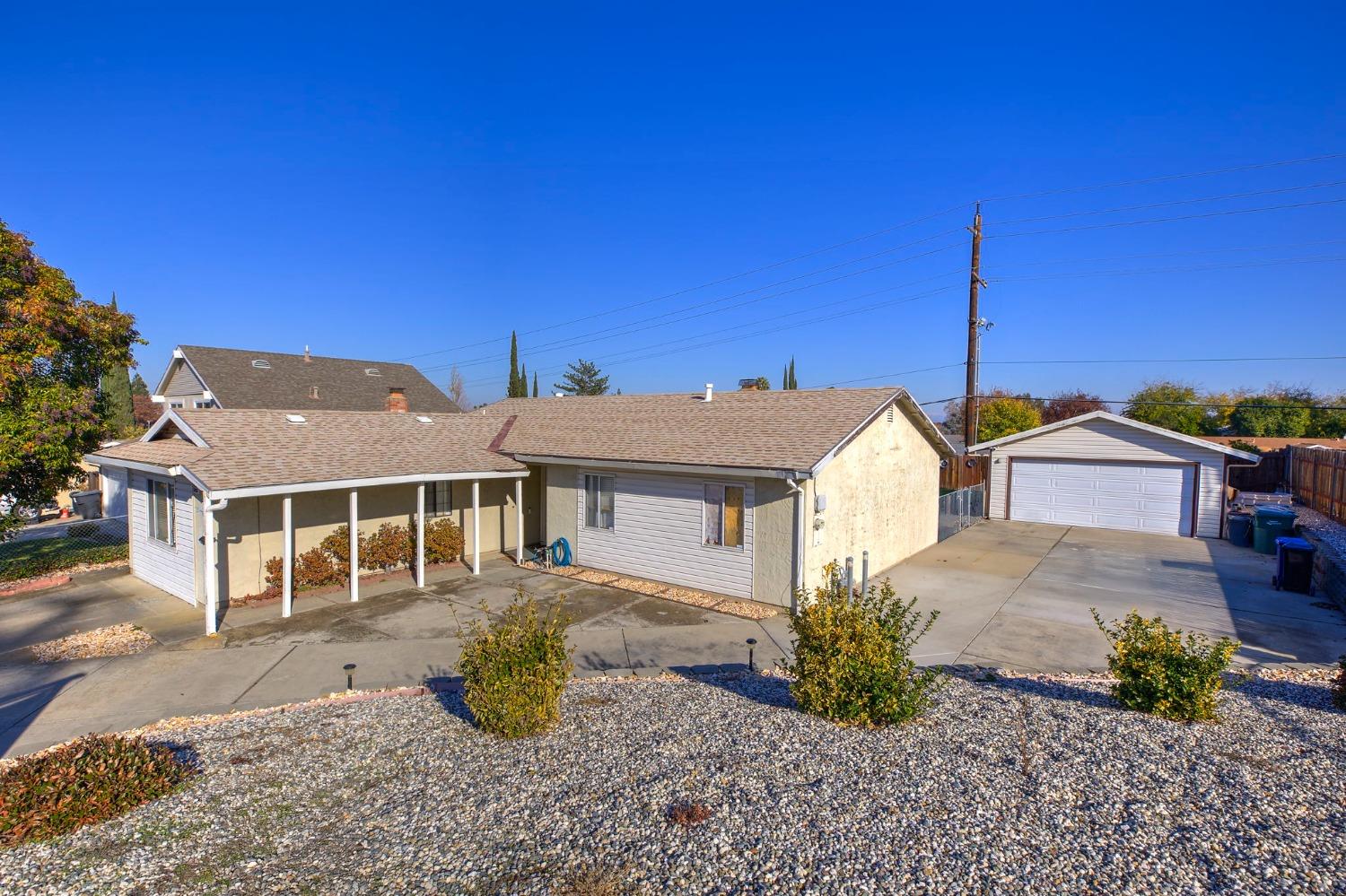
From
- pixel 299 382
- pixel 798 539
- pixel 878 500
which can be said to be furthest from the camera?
pixel 299 382

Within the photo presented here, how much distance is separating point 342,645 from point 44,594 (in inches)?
312

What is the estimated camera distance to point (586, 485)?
14875 millimetres

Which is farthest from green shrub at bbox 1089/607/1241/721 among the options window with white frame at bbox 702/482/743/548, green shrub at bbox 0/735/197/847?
green shrub at bbox 0/735/197/847

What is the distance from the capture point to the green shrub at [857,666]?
600cm

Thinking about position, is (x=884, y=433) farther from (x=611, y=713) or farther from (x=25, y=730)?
(x=25, y=730)

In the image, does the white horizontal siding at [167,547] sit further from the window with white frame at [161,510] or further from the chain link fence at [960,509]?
the chain link fence at [960,509]

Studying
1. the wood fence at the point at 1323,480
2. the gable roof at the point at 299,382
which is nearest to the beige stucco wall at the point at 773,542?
the wood fence at the point at 1323,480

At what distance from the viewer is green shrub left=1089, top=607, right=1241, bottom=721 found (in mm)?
6074

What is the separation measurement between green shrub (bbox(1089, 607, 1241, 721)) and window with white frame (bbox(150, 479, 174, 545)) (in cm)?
1516

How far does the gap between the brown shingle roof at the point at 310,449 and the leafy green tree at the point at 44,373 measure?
90 centimetres

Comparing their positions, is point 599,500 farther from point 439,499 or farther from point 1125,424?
point 1125,424

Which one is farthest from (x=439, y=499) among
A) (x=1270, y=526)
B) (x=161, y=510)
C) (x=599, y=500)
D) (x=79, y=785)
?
(x=1270, y=526)

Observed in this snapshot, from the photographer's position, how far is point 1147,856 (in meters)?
3.97

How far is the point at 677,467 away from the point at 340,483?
618cm
